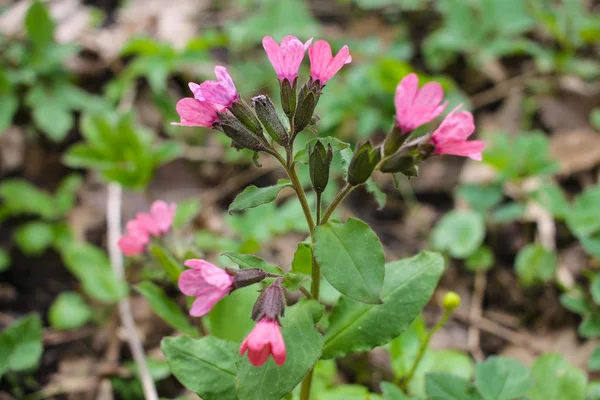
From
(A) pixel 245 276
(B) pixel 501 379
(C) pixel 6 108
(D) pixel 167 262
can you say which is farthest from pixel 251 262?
(C) pixel 6 108

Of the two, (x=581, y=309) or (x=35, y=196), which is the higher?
(x=35, y=196)

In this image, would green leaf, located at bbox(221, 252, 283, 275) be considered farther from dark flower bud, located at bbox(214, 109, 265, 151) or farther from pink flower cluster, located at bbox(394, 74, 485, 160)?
pink flower cluster, located at bbox(394, 74, 485, 160)

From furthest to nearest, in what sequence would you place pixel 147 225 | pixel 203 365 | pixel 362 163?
pixel 147 225
pixel 203 365
pixel 362 163

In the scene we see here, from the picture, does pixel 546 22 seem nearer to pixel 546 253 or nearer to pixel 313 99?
pixel 546 253

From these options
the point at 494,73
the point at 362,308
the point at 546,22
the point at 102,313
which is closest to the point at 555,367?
the point at 362,308

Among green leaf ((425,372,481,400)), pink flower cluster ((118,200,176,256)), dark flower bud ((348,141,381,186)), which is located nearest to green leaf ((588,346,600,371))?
green leaf ((425,372,481,400))

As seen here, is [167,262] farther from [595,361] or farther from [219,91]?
[595,361]
